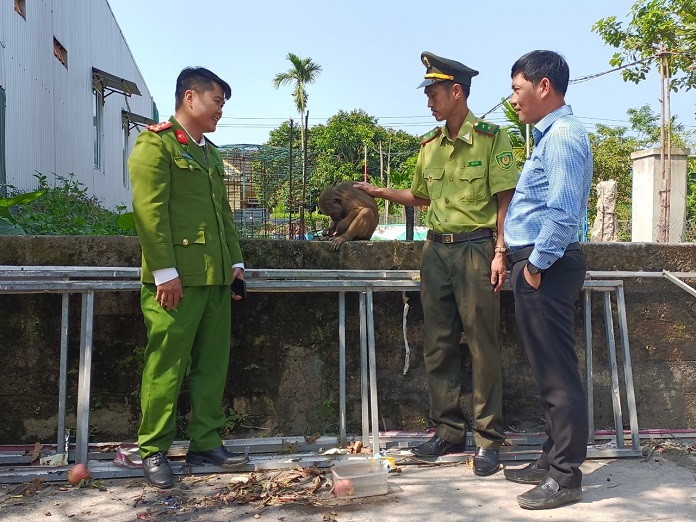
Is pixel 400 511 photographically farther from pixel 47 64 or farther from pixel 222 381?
pixel 47 64

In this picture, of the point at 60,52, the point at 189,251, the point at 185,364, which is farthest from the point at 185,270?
the point at 60,52

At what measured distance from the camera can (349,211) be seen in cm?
462

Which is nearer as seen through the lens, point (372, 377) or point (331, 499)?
point (331, 499)

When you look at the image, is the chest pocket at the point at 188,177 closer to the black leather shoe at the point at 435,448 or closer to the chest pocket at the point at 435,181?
the chest pocket at the point at 435,181

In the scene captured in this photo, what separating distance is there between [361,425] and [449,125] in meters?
1.84

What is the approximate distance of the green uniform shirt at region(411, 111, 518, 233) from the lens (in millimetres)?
3607

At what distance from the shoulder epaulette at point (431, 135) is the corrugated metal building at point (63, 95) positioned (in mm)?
5368

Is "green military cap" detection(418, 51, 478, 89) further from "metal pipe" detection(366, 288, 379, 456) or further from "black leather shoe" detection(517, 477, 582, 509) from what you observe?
"black leather shoe" detection(517, 477, 582, 509)

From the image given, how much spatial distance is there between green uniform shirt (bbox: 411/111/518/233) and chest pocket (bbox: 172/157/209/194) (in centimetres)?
127

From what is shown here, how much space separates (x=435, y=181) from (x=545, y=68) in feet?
2.93

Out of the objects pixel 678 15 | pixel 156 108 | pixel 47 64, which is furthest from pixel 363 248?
pixel 156 108

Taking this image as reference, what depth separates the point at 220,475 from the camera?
3.43 metres

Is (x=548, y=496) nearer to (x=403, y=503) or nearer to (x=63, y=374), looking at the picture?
(x=403, y=503)

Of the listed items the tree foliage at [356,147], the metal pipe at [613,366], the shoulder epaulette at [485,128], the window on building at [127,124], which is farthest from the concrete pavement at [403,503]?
the tree foliage at [356,147]
